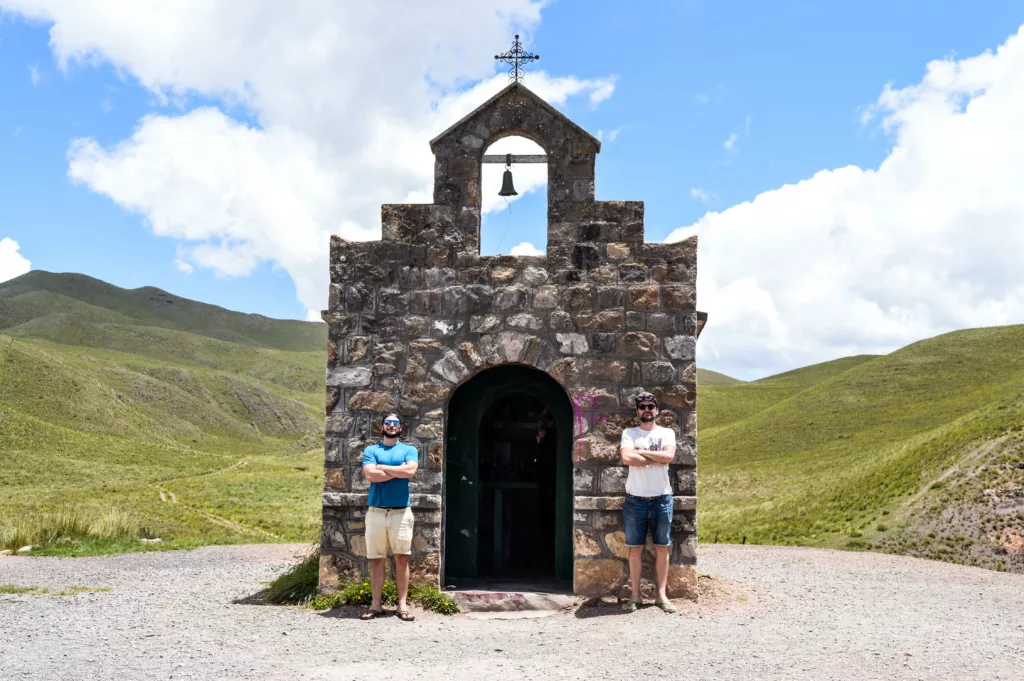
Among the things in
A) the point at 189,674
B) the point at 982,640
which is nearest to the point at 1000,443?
the point at 982,640

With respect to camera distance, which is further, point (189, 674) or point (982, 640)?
point (982, 640)

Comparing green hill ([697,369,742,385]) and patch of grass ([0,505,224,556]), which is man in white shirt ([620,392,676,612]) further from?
green hill ([697,369,742,385])

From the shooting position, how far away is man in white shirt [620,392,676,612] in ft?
27.2

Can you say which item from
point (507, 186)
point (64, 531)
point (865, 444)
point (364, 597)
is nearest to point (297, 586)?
point (364, 597)

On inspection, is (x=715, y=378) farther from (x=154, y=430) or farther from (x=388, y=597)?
(x=388, y=597)

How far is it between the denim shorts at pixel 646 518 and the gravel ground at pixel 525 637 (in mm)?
737

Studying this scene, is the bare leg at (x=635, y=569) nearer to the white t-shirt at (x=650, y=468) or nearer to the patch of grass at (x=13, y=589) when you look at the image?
the white t-shirt at (x=650, y=468)

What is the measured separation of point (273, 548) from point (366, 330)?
7.30 metres

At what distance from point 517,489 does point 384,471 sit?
2866 mm

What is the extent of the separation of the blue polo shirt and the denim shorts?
2.28 meters

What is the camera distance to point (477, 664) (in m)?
6.43

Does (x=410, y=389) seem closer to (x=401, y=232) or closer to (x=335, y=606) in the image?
(x=401, y=232)

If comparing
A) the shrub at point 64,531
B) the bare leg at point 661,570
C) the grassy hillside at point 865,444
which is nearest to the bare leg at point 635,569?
the bare leg at point 661,570

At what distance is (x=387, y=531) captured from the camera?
8.20m
